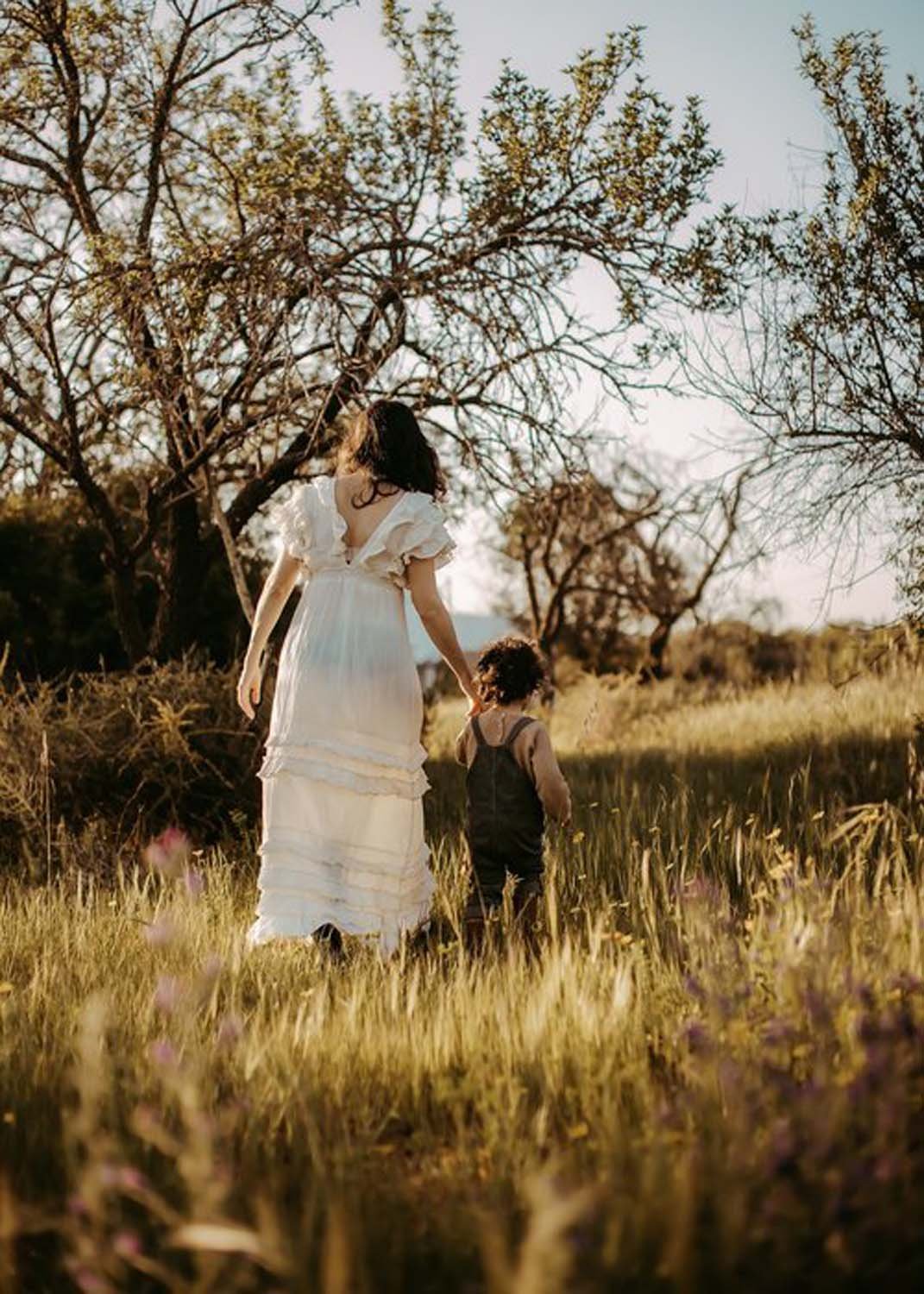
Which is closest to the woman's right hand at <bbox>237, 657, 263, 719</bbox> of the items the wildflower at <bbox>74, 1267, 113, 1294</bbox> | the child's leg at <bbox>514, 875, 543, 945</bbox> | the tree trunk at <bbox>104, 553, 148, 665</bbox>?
the child's leg at <bbox>514, 875, 543, 945</bbox>

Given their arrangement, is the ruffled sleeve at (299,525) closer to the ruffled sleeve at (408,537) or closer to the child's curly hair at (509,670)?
the ruffled sleeve at (408,537)

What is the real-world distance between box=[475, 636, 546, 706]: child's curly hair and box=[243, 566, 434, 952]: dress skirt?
12.7 inches

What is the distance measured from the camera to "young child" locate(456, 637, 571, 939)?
5.06 meters

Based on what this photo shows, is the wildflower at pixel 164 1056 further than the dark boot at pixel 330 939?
No

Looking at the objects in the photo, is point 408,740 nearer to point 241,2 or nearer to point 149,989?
point 149,989

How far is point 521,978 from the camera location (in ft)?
12.7

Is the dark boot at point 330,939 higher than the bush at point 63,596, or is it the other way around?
the bush at point 63,596

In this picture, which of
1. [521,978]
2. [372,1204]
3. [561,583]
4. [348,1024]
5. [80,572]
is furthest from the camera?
[561,583]

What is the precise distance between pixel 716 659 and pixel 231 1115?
1808 centimetres

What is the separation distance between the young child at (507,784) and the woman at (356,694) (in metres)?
0.15

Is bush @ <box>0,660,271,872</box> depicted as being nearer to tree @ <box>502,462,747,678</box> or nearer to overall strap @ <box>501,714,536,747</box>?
overall strap @ <box>501,714,536,747</box>

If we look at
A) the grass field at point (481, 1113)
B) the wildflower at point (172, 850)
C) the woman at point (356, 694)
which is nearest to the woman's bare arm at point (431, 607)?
the woman at point (356, 694)

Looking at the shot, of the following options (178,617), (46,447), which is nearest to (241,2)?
(46,447)

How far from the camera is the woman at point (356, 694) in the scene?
5.15 meters
